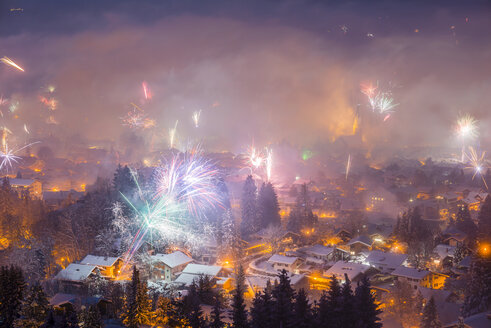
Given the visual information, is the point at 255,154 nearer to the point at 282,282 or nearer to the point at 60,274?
the point at 60,274

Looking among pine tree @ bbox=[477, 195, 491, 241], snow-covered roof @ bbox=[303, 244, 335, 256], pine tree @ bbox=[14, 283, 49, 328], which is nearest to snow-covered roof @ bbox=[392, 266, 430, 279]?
pine tree @ bbox=[477, 195, 491, 241]

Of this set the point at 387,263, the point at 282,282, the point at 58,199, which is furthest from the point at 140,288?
the point at 58,199

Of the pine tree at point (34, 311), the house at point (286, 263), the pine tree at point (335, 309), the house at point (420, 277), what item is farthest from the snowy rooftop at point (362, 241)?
the pine tree at point (34, 311)

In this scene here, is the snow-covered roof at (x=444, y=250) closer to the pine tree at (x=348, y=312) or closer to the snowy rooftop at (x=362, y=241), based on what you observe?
the snowy rooftop at (x=362, y=241)

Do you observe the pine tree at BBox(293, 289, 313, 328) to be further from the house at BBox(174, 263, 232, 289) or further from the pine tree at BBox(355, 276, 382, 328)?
the house at BBox(174, 263, 232, 289)

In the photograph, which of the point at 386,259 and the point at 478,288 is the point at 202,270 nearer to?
the point at 386,259

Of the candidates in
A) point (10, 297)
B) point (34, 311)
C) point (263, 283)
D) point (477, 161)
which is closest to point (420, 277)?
point (263, 283)
